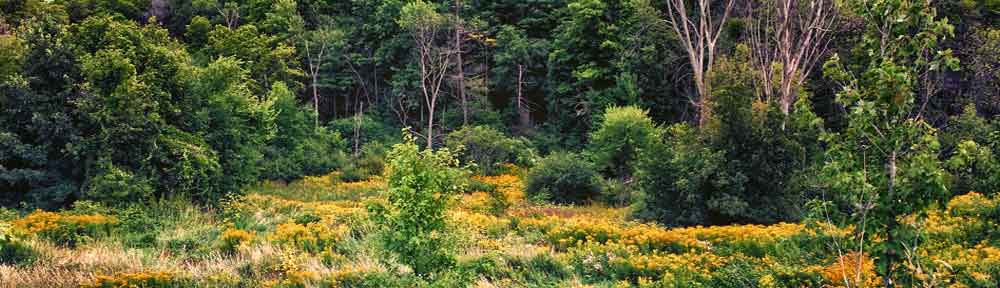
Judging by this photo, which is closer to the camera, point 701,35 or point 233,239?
point 233,239

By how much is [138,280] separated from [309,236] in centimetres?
386

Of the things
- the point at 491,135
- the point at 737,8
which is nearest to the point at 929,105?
the point at 737,8

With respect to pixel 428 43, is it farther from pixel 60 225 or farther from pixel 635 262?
pixel 635 262

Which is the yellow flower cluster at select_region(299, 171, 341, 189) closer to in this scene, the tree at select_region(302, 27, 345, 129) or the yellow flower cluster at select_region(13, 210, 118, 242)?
the tree at select_region(302, 27, 345, 129)

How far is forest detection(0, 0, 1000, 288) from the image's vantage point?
20.5 ft

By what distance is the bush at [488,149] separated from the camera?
99.9ft

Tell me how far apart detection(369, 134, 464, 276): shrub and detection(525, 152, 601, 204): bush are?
585 inches

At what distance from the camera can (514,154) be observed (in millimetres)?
31562

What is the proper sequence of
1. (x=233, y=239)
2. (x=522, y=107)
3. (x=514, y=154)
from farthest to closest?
(x=522, y=107)
(x=514, y=154)
(x=233, y=239)

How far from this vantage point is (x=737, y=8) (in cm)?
2783

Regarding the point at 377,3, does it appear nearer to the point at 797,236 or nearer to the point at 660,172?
the point at 660,172

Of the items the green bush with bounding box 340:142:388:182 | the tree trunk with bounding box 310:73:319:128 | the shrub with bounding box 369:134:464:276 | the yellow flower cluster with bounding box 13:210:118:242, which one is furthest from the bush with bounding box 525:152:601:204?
the shrub with bounding box 369:134:464:276

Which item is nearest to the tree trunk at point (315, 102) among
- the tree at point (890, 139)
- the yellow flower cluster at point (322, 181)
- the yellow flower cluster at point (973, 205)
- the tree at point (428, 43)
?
the yellow flower cluster at point (322, 181)

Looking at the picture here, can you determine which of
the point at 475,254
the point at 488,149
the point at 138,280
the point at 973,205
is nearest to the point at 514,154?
the point at 488,149
